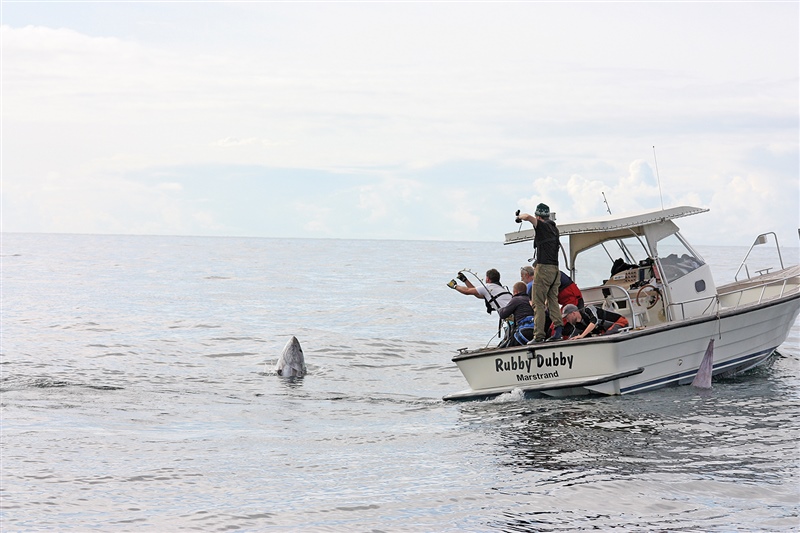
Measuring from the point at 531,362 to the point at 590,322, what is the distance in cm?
110

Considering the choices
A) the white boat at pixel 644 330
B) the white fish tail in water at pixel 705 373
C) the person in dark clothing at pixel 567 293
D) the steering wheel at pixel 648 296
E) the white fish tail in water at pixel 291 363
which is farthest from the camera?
the white fish tail in water at pixel 291 363

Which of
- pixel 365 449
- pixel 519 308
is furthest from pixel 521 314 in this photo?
pixel 365 449

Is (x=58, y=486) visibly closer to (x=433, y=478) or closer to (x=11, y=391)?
(x=433, y=478)

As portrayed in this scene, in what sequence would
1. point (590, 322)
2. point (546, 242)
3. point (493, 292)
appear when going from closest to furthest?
1. point (546, 242)
2. point (590, 322)
3. point (493, 292)

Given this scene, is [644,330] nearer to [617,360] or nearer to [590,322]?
[617,360]

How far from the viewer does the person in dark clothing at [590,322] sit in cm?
1288

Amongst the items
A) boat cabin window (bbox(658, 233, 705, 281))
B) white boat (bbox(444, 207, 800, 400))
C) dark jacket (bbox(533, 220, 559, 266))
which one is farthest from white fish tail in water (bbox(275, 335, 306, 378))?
boat cabin window (bbox(658, 233, 705, 281))

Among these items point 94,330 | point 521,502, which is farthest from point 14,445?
point 94,330

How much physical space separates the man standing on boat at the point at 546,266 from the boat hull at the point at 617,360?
0.61 m

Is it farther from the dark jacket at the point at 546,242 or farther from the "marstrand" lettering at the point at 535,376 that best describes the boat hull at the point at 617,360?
the dark jacket at the point at 546,242

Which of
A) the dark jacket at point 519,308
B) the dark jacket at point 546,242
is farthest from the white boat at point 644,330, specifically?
the dark jacket at point 546,242

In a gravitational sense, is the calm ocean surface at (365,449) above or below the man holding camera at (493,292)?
below

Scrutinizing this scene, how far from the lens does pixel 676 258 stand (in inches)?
551

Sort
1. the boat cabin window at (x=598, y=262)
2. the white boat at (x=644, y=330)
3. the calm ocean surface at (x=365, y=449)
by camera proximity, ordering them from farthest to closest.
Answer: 1. the boat cabin window at (x=598, y=262)
2. the white boat at (x=644, y=330)
3. the calm ocean surface at (x=365, y=449)
